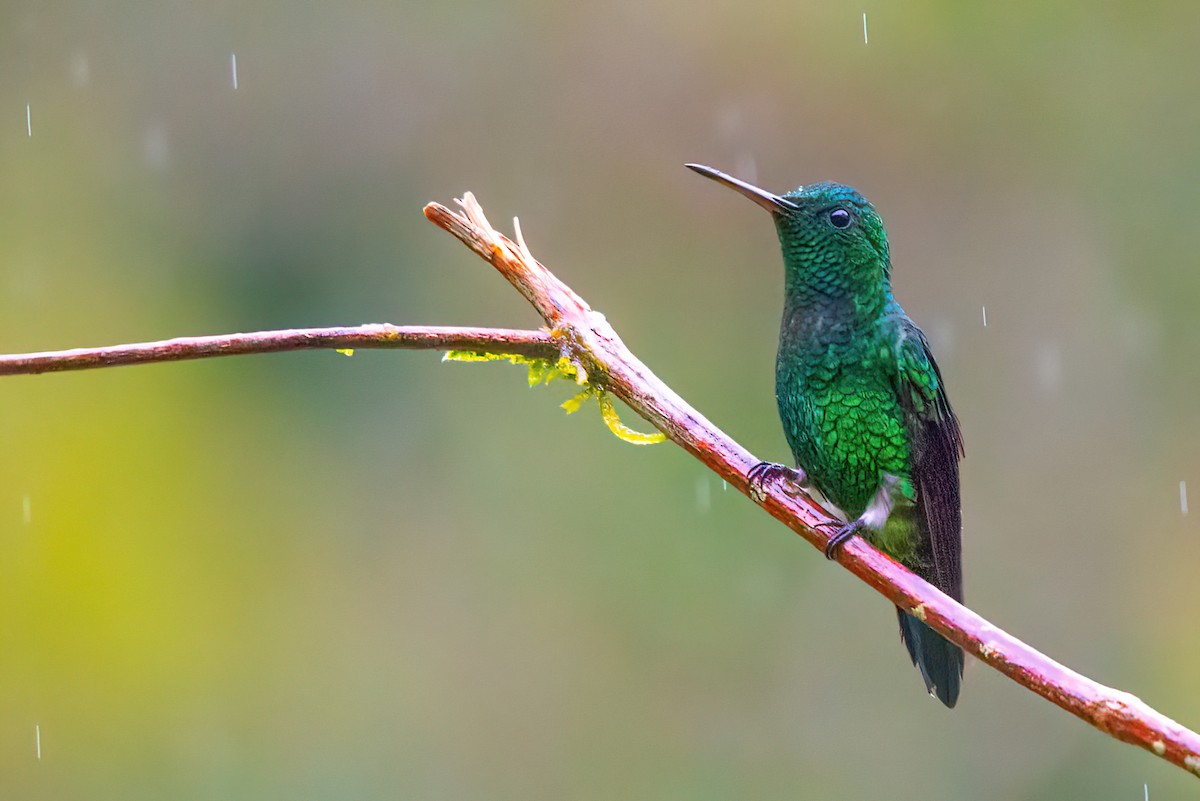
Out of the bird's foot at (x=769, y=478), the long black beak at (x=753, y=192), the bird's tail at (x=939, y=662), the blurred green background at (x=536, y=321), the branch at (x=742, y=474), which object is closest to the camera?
the branch at (x=742, y=474)

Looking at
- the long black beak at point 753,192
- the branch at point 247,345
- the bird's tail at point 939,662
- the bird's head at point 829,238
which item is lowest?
the bird's tail at point 939,662

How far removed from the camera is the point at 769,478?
2.06 meters

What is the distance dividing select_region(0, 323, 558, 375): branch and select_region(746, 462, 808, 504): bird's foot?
0.50 m

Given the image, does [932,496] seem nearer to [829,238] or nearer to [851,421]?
[851,421]

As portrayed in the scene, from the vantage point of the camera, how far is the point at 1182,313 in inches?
220

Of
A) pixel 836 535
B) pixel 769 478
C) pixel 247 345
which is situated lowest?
pixel 836 535

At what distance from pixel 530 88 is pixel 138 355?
4760 mm

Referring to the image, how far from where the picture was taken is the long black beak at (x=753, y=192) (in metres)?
2.11

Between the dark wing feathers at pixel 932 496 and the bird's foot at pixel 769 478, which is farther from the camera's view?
the dark wing feathers at pixel 932 496

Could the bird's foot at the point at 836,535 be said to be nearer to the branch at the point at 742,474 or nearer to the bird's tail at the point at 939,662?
the branch at the point at 742,474

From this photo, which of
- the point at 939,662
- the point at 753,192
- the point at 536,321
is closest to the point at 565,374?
the point at 753,192

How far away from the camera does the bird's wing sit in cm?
224

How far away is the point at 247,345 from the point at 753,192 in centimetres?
104

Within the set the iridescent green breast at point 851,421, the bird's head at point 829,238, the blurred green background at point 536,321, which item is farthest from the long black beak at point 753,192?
the blurred green background at point 536,321
